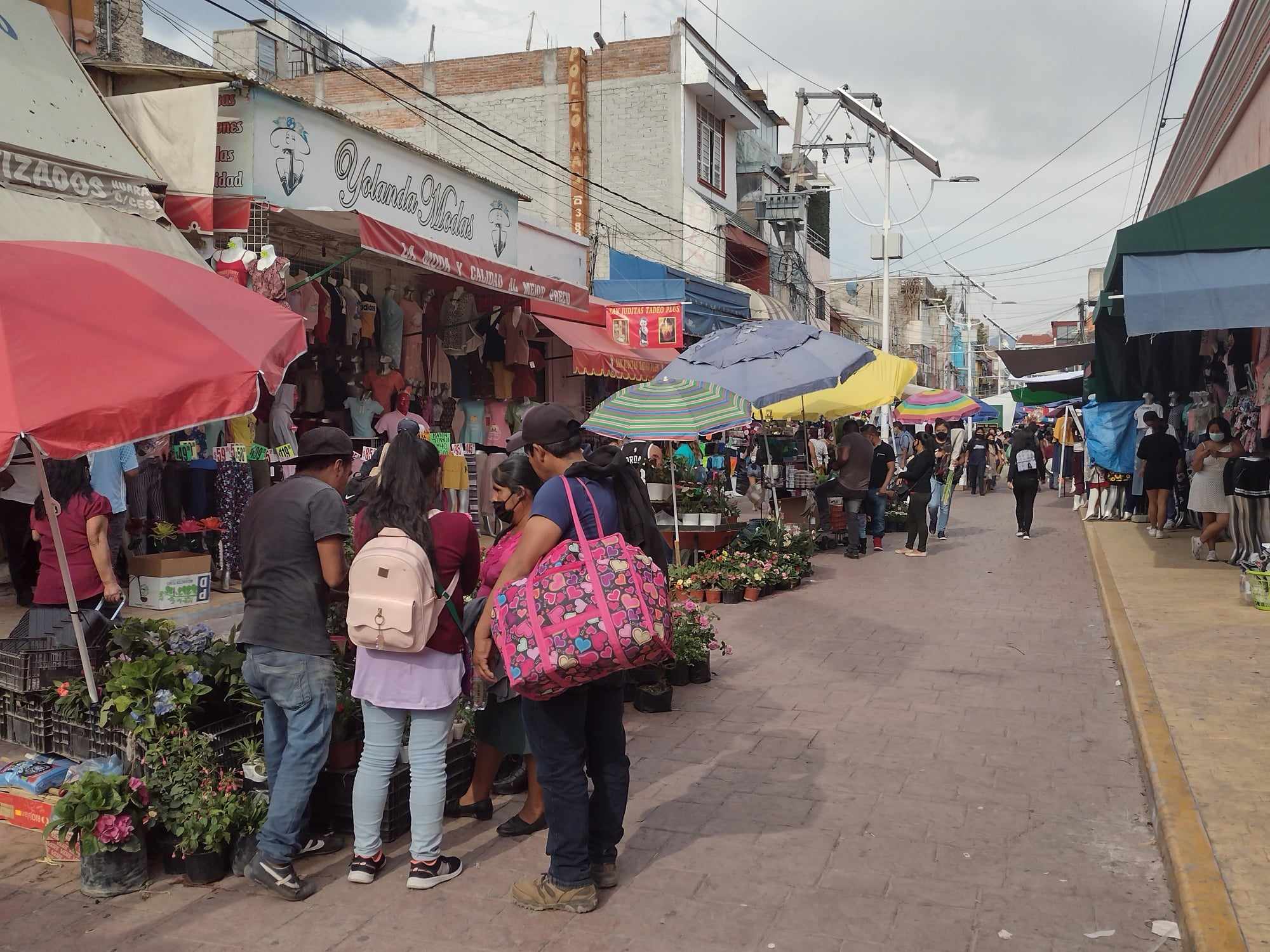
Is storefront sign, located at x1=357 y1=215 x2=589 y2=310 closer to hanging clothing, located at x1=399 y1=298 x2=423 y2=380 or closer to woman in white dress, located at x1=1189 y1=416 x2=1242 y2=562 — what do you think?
hanging clothing, located at x1=399 y1=298 x2=423 y2=380

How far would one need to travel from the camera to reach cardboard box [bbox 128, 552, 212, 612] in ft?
30.6

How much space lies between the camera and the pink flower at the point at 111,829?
419cm

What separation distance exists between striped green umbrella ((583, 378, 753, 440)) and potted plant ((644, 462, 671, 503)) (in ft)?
3.75

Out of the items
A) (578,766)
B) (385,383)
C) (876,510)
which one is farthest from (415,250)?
(876,510)

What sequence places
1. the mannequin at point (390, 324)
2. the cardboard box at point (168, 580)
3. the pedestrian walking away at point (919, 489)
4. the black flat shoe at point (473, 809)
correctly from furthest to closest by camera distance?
the pedestrian walking away at point (919, 489) < the mannequin at point (390, 324) < the cardboard box at point (168, 580) < the black flat shoe at point (473, 809)

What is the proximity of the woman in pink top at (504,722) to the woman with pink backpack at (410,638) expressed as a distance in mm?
457

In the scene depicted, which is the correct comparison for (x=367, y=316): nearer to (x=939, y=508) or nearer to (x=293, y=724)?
(x=293, y=724)

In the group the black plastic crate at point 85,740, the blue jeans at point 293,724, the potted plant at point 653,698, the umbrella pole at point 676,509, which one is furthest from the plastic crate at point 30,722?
the umbrella pole at point 676,509

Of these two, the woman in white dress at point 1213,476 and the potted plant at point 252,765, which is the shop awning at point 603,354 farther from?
the potted plant at point 252,765

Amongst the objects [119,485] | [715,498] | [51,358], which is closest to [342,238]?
[119,485]

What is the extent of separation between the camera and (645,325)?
16.7m

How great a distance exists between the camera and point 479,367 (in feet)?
48.3

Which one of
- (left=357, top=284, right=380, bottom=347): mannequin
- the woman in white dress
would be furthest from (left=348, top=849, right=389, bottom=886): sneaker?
the woman in white dress

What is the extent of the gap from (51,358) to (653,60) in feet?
87.3
